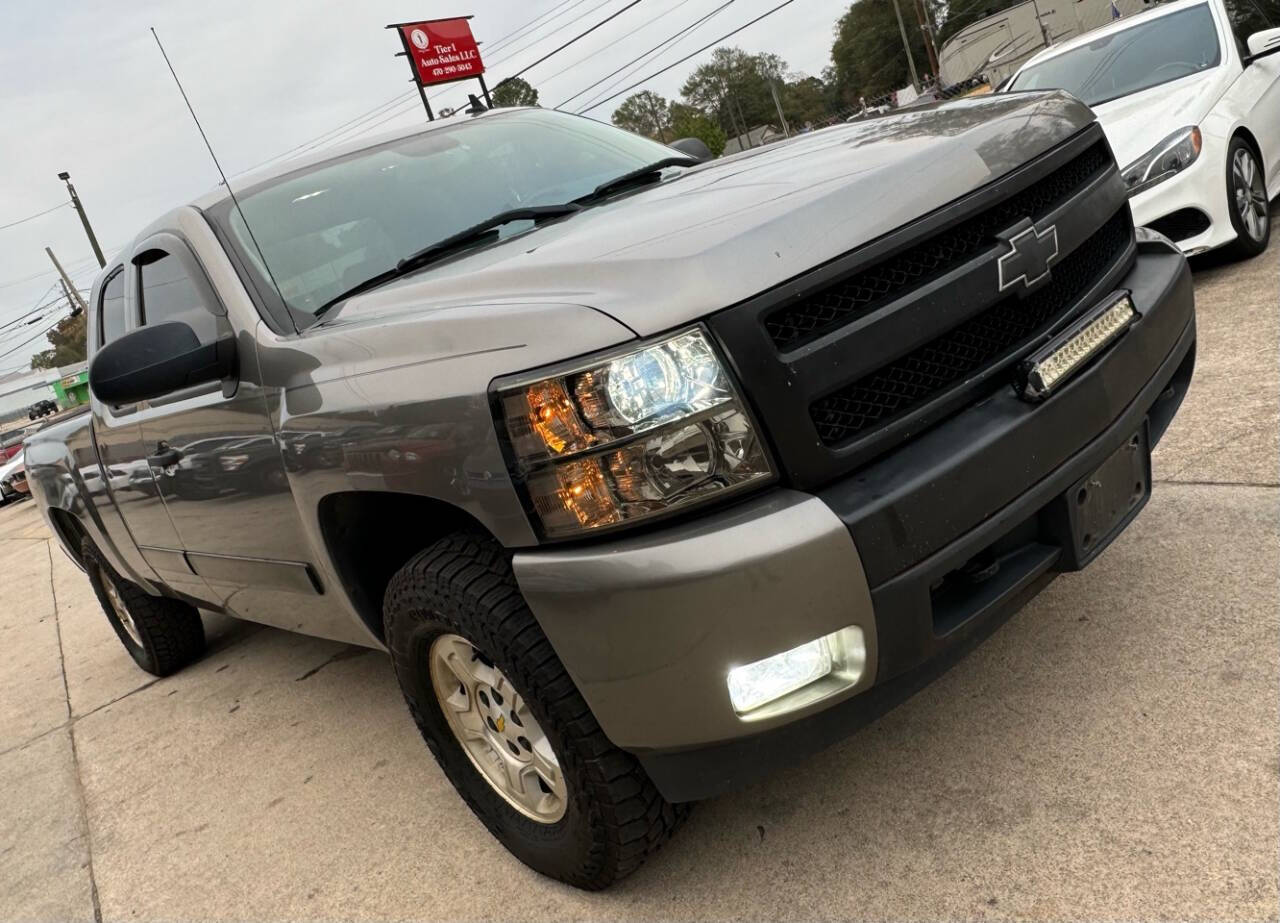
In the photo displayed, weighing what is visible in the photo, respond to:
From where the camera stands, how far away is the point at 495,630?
1.91 m

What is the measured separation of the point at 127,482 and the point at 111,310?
726mm

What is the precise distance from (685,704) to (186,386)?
1582 millimetres

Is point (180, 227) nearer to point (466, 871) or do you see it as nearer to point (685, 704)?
point (466, 871)

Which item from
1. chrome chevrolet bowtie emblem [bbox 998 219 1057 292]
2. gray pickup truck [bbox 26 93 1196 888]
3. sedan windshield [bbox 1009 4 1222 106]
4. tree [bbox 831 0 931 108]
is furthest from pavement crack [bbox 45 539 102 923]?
tree [bbox 831 0 931 108]

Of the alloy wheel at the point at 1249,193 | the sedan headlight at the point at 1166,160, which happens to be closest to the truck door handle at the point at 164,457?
the sedan headlight at the point at 1166,160

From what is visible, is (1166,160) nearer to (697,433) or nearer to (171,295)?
(697,433)

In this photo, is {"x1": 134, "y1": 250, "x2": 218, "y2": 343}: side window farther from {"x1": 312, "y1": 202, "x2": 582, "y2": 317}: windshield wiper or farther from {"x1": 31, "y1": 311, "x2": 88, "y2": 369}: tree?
{"x1": 31, "y1": 311, "x2": 88, "y2": 369}: tree

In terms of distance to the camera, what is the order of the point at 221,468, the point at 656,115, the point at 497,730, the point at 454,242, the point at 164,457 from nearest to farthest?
the point at 497,730, the point at 454,242, the point at 221,468, the point at 164,457, the point at 656,115

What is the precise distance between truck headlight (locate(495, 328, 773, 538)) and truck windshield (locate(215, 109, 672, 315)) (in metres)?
1.05

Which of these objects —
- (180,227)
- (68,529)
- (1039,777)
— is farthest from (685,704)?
(68,529)

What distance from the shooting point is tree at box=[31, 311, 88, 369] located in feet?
188

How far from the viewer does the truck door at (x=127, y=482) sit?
11.1 feet

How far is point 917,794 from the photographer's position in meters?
2.18

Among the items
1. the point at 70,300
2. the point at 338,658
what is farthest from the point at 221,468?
the point at 70,300
